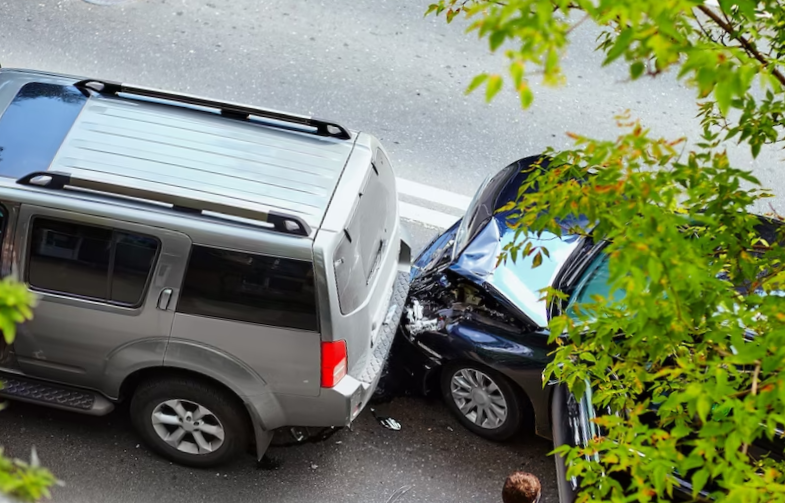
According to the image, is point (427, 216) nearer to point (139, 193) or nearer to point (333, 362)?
point (333, 362)

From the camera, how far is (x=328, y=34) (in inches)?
379

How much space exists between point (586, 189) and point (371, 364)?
245cm

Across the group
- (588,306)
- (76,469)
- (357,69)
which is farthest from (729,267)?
(357,69)

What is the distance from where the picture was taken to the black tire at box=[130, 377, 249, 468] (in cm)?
519

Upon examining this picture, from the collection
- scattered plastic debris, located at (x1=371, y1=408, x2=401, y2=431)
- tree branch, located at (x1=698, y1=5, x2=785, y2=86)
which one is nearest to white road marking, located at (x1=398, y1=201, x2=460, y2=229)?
scattered plastic debris, located at (x1=371, y1=408, x2=401, y2=431)

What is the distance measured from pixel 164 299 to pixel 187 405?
0.83m

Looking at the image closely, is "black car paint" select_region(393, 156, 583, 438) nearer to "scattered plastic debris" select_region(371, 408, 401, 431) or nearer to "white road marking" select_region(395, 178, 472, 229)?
"scattered plastic debris" select_region(371, 408, 401, 431)

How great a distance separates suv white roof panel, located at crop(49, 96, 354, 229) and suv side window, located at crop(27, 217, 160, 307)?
330 mm

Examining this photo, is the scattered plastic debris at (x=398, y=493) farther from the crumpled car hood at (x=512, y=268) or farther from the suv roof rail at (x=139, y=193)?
the suv roof rail at (x=139, y=193)

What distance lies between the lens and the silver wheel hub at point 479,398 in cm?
572

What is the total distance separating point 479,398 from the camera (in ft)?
19.0

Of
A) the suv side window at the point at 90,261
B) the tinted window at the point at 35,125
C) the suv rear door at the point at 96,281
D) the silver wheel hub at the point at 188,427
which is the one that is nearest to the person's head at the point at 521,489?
the silver wheel hub at the point at 188,427

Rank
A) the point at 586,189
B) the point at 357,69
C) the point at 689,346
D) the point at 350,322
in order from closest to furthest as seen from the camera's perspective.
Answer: the point at 586,189 < the point at 689,346 < the point at 350,322 < the point at 357,69

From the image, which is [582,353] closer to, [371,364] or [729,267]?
[729,267]
